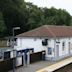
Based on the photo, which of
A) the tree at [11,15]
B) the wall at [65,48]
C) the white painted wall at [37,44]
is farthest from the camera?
the tree at [11,15]

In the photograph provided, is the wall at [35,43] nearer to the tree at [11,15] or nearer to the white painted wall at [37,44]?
the white painted wall at [37,44]

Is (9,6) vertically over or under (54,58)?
over

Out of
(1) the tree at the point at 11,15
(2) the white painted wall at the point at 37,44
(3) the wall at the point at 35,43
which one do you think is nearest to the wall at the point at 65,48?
(2) the white painted wall at the point at 37,44

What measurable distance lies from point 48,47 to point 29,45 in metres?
2.74

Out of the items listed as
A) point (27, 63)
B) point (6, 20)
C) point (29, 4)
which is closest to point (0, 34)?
point (6, 20)

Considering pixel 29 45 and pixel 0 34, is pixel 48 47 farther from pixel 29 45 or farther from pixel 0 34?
pixel 0 34

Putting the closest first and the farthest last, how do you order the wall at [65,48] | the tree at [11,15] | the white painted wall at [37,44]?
the white painted wall at [37,44]
the wall at [65,48]
the tree at [11,15]

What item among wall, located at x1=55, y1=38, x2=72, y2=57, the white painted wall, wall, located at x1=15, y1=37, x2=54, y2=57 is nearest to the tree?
wall, located at x1=55, y1=38, x2=72, y2=57

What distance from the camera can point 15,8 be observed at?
183 feet

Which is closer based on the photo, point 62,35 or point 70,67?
point 70,67

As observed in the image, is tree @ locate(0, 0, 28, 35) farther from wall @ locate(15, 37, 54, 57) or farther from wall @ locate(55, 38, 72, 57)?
wall @ locate(15, 37, 54, 57)

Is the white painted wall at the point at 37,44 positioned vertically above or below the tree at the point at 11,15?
below

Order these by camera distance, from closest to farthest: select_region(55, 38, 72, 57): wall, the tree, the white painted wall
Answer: the white painted wall, select_region(55, 38, 72, 57): wall, the tree

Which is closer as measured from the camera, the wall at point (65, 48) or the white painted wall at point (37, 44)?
the white painted wall at point (37, 44)
